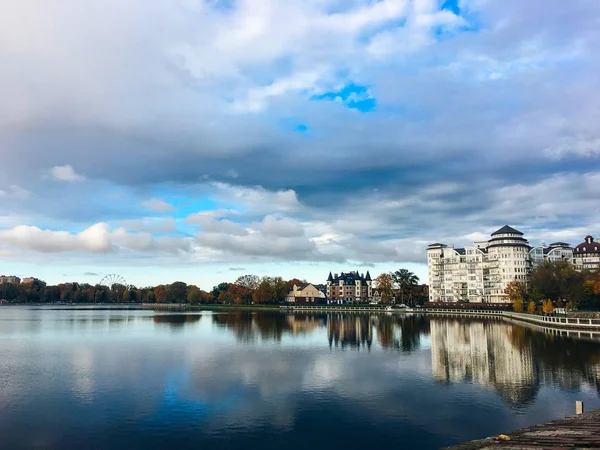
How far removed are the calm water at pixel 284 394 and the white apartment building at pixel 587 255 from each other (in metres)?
137

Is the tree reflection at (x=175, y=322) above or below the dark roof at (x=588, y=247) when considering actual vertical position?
below

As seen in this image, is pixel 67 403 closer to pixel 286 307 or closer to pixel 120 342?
pixel 120 342

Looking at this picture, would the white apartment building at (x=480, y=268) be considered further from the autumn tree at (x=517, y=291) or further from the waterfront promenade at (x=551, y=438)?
the waterfront promenade at (x=551, y=438)

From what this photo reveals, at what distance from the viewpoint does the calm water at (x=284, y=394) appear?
961 inches

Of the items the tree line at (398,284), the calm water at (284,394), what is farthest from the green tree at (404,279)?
the calm water at (284,394)

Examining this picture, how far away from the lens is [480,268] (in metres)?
179

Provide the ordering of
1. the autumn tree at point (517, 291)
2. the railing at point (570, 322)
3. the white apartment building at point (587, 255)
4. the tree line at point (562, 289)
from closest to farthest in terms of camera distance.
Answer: the railing at point (570, 322)
the tree line at point (562, 289)
the autumn tree at point (517, 291)
the white apartment building at point (587, 255)

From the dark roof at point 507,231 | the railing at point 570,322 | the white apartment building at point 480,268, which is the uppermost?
the dark roof at point 507,231

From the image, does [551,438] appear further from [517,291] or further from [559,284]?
[517,291]

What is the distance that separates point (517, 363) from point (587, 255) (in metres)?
157

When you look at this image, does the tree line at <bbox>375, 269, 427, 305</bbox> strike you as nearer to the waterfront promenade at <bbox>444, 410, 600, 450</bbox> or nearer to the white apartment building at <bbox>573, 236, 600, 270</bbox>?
the white apartment building at <bbox>573, 236, 600, 270</bbox>

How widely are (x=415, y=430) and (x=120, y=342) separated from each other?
5415cm

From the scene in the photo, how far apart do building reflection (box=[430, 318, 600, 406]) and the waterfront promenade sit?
10.6m

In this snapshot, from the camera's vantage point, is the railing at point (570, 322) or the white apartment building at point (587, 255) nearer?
the railing at point (570, 322)
